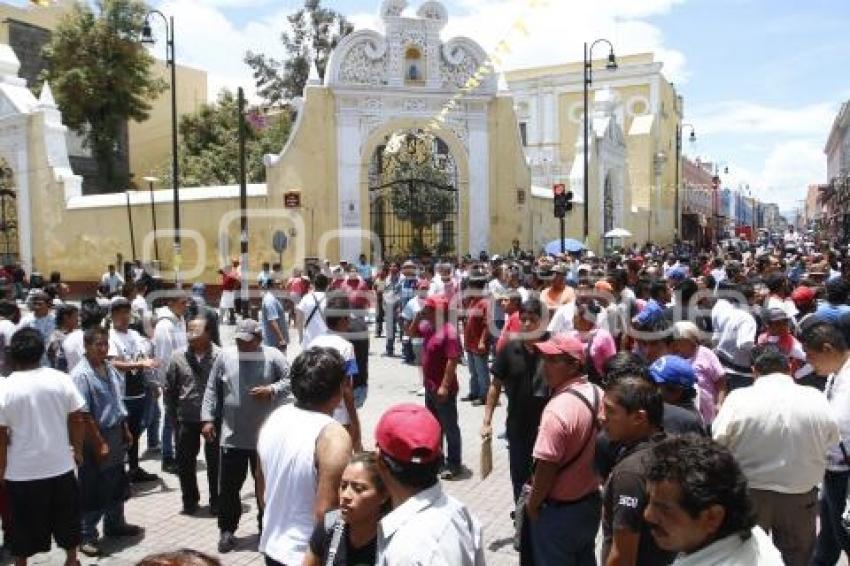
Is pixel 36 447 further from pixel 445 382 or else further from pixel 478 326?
pixel 478 326

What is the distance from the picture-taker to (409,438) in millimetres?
2605

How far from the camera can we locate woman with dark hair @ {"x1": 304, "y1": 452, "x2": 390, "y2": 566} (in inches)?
108

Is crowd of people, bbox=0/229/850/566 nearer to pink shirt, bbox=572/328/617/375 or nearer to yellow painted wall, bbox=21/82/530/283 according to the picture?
pink shirt, bbox=572/328/617/375

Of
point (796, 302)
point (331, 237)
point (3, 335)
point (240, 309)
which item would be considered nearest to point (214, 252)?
point (331, 237)

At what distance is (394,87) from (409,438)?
20842 millimetres

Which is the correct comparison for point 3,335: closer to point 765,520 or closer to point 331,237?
point 765,520

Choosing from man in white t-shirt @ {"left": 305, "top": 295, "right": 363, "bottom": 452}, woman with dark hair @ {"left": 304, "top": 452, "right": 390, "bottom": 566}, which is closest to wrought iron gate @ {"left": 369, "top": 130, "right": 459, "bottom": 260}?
man in white t-shirt @ {"left": 305, "top": 295, "right": 363, "bottom": 452}

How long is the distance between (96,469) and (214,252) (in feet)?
58.1

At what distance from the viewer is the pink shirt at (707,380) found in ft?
18.6

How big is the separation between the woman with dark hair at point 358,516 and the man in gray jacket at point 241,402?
111 inches

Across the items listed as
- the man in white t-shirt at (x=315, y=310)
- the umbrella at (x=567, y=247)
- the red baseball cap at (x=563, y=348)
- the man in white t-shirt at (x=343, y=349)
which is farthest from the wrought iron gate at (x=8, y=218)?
the red baseball cap at (x=563, y=348)

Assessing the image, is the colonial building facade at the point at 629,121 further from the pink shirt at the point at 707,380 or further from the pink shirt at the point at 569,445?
the pink shirt at the point at 569,445

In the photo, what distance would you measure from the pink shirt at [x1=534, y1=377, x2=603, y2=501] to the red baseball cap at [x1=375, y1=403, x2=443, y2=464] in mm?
1312

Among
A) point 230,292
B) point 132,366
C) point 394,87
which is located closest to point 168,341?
point 132,366
